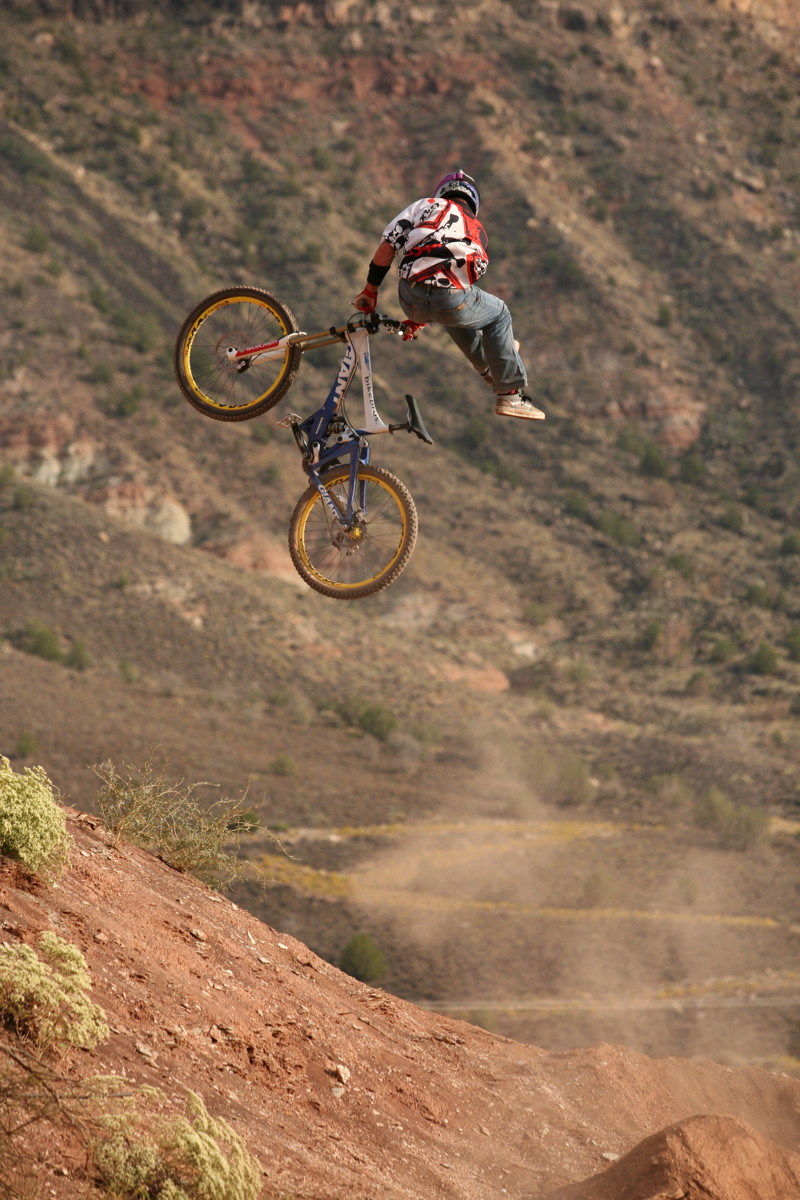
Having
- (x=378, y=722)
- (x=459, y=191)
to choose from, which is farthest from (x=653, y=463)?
(x=459, y=191)

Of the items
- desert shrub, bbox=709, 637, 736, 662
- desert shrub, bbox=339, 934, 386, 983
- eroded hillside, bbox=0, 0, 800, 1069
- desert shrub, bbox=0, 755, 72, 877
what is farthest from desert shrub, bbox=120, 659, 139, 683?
desert shrub, bbox=0, 755, 72, 877

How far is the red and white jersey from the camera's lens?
9.87m

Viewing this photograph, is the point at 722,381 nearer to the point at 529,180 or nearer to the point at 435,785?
the point at 529,180

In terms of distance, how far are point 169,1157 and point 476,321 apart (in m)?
7.52

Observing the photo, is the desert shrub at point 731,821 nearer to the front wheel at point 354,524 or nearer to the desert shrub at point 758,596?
the desert shrub at point 758,596

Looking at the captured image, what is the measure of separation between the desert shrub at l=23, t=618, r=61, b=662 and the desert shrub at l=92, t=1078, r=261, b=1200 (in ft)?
137

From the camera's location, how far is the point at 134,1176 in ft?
23.0

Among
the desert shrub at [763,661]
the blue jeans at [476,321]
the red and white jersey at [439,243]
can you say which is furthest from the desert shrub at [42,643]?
the red and white jersey at [439,243]

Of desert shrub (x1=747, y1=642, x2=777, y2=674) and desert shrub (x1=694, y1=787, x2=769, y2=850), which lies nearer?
desert shrub (x1=694, y1=787, x2=769, y2=850)

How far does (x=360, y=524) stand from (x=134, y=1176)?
5821mm

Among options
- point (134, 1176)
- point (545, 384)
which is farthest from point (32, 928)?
point (545, 384)

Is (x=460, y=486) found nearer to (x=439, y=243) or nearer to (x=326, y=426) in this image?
(x=326, y=426)

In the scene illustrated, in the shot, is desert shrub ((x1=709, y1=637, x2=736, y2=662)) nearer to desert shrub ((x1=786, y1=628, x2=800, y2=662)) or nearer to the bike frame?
desert shrub ((x1=786, y1=628, x2=800, y2=662))

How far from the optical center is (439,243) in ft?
32.4
